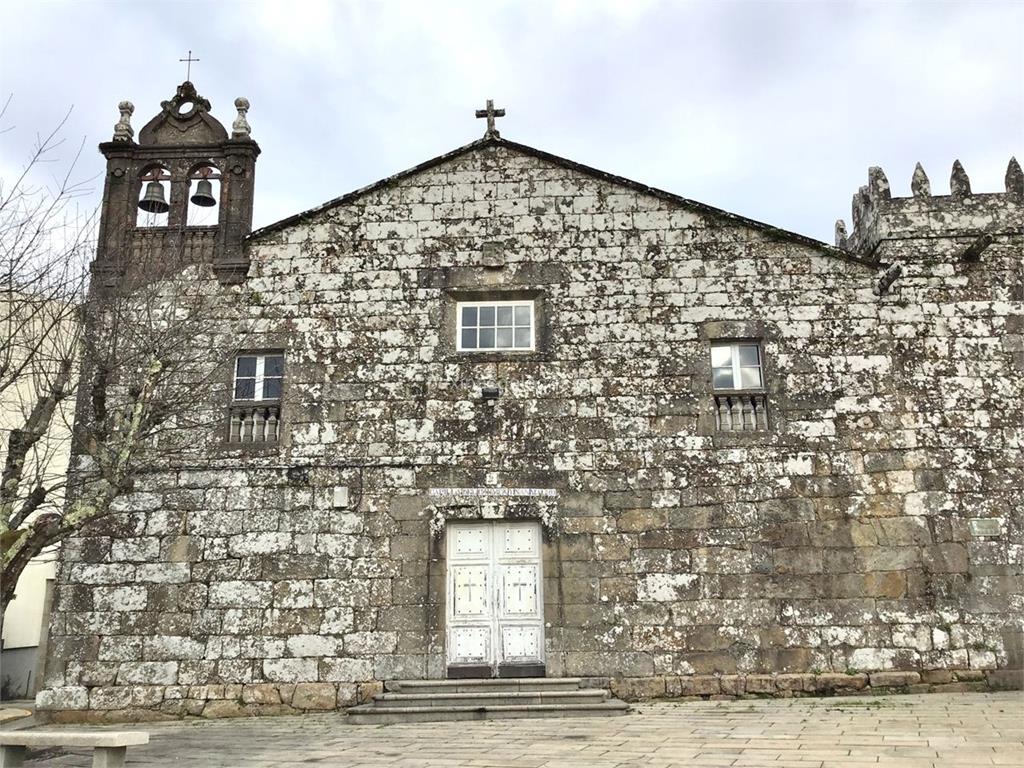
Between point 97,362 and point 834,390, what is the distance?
26.8 ft

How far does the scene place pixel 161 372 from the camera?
8.52 meters

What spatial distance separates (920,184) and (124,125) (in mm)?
10581

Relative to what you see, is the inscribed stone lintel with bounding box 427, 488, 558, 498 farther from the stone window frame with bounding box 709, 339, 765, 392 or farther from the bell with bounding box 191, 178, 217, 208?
the bell with bounding box 191, 178, 217, 208

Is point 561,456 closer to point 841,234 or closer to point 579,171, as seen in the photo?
point 579,171

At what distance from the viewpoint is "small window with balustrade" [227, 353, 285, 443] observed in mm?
10617

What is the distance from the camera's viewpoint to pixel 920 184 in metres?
11.2

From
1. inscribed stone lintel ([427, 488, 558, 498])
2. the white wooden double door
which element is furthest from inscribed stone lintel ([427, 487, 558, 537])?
the white wooden double door

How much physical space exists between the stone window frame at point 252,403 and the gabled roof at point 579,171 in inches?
61.3

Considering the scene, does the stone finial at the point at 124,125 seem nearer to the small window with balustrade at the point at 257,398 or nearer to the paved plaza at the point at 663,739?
the small window with balustrade at the point at 257,398

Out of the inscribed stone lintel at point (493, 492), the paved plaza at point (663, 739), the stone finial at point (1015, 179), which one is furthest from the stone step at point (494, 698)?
the stone finial at point (1015, 179)

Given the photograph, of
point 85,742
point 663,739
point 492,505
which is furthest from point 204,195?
point 663,739

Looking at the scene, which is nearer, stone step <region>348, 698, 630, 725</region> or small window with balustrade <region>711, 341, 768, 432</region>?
stone step <region>348, 698, 630, 725</region>

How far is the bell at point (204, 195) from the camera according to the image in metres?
11.4

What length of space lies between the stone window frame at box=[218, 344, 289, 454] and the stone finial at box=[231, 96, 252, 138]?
9.87ft
